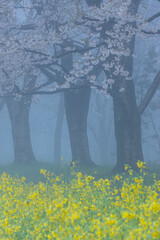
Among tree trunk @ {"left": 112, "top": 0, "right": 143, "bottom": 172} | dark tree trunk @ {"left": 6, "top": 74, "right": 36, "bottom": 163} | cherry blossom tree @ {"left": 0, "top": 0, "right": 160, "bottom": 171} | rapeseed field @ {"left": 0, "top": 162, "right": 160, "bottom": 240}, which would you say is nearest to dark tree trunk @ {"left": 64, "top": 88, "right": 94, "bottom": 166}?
cherry blossom tree @ {"left": 0, "top": 0, "right": 160, "bottom": 171}

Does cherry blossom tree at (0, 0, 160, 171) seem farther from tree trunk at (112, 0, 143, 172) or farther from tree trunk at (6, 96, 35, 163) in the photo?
tree trunk at (6, 96, 35, 163)

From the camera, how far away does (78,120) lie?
18.7 metres

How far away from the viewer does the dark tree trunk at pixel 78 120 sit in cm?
1861

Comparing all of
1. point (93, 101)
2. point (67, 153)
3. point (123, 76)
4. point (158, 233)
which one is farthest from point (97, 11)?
point (67, 153)

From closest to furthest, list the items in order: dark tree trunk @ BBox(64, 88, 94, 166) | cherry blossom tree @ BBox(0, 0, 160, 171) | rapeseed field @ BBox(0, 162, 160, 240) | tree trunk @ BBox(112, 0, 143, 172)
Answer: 1. rapeseed field @ BBox(0, 162, 160, 240)
2. cherry blossom tree @ BBox(0, 0, 160, 171)
3. tree trunk @ BBox(112, 0, 143, 172)
4. dark tree trunk @ BBox(64, 88, 94, 166)

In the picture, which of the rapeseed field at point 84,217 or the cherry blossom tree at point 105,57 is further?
the cherry blossom tree at point 105,57

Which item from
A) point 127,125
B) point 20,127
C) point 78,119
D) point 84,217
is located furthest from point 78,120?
point 84,217

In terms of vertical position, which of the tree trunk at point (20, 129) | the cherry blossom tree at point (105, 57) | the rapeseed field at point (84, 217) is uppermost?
the cherry blossom tree at point (105, 57)

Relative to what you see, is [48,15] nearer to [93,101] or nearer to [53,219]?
[53,219]

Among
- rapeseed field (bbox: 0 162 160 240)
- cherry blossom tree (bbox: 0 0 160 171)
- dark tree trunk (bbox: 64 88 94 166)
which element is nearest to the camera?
rapeseed field (bbox: 0 162 160 240)

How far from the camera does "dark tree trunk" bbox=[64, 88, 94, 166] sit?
1861cm

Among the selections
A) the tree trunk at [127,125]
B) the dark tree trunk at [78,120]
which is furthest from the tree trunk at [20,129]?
the tree trunk at [127,125]

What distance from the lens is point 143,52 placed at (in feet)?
97.1

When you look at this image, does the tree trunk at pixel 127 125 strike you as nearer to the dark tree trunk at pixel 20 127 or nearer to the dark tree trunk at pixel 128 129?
the dark tree trunk at pixel 128 129
